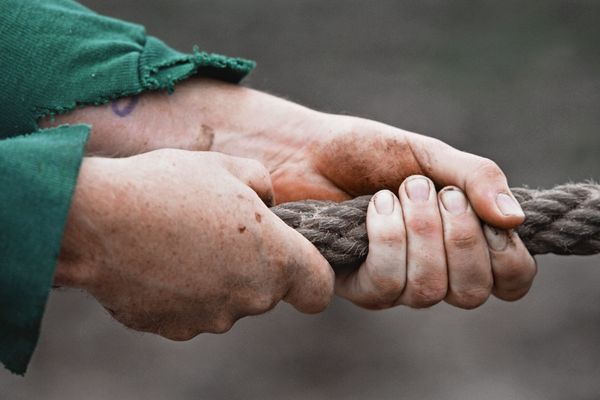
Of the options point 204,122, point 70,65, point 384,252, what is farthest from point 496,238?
point 70,65

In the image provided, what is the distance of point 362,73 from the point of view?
10.4 ft

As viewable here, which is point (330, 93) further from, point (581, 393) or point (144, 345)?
point (581, 393)

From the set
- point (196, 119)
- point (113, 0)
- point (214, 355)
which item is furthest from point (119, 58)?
point (113, 0)

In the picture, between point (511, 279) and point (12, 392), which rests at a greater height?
point (511, 279)

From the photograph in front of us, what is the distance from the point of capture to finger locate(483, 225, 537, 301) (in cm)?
108

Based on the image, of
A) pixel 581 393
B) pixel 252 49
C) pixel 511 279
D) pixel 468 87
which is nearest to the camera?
pixel 511 279

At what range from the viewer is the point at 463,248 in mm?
1068

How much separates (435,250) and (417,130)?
6.39 ft

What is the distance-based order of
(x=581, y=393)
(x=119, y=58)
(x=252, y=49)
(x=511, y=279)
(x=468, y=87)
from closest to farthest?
(x=511, y=279) < (x=119, y=58) < (x=581, y=393) < (x=468, y=87) < (x=252, y=49)

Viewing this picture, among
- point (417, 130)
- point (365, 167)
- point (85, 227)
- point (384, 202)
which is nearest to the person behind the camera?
point (85, 227)

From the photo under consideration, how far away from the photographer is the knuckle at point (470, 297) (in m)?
1.10

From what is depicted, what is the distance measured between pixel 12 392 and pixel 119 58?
5.59 feet

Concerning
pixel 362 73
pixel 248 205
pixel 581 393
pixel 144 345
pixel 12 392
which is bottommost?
pixel 12 392

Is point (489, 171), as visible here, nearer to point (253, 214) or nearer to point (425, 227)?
point (425, 227)
